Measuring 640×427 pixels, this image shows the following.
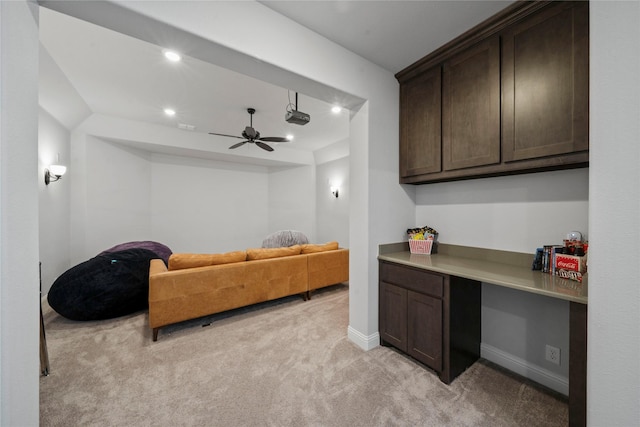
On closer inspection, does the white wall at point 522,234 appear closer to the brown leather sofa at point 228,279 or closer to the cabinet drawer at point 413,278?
the cabinet drawer at point 413,278

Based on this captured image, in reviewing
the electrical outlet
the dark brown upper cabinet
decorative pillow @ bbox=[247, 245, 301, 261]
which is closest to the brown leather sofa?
decorative pillow @ bbox=[247, 245, 301, 261]

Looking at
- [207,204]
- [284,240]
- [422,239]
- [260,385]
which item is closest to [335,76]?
[422,239]

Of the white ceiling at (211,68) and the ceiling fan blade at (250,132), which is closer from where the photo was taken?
the white ceiling at (211,68)

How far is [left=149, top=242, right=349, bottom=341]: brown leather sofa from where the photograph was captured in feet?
7.86

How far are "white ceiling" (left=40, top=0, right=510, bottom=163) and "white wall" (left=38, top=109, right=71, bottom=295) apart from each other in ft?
0.89

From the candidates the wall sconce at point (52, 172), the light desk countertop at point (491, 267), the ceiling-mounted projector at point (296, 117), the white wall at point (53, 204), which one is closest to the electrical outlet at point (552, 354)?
the light desk countertop at point (491, 267)

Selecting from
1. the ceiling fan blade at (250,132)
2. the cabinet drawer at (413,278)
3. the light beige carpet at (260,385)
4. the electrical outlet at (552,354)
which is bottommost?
the light beige carpet at (260,385)

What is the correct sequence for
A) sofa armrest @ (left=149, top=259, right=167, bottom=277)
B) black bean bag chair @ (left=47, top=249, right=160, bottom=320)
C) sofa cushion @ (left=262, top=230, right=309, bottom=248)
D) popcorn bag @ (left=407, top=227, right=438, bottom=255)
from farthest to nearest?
sofa cushion @ (left=262, top=230, right=309, bottom=248)
black bean bag chair @ (left=47, top=249, right=160, bottom=320)
sofa armrest @ (left=149, top=259, right=167, bottom=277)
popcorn bag @ (left=407, top=227, right=438, bottom=255)

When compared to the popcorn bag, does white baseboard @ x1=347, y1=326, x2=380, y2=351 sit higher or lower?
lower

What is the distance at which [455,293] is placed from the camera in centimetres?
176

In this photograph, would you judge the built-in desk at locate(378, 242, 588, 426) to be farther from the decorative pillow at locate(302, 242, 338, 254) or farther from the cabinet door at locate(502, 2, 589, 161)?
the decorative pillow at locate(302, 242, 338, 254)

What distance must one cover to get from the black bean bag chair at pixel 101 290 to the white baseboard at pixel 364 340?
263cm

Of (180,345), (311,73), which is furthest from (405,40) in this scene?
(180,345)

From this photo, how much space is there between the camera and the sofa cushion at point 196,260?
252 centimetres
